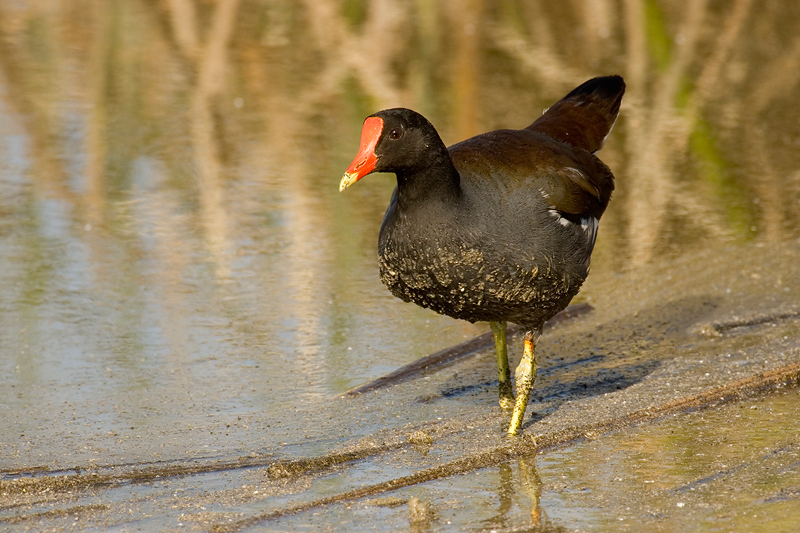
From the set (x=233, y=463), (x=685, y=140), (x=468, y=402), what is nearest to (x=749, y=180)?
(x=685, y=140)

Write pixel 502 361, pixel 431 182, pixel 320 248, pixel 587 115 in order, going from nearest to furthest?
pixel 431 182, pixel 502 361, pixel 587 115, pixel 320 248

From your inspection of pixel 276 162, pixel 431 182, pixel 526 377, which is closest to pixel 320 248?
pixel 276 162

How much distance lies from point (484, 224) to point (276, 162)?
402 cm

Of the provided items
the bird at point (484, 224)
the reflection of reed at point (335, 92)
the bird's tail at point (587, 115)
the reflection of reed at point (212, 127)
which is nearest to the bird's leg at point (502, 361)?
the bird at point (484, 224)

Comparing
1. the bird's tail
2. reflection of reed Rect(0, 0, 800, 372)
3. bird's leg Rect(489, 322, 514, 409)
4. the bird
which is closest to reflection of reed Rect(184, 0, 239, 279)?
reflection of reed Rect(0, 0, 800, 372)

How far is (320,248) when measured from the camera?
611 centimetres

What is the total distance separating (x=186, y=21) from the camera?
→ 453 inches

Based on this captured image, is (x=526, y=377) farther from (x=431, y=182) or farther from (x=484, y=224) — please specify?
(x=431, y=182)

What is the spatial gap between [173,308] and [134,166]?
2426mm

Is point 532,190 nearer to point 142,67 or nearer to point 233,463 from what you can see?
point 233,463

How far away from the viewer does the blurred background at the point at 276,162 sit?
4855 mm

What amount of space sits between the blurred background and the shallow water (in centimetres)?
2

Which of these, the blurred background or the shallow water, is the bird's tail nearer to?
the shallow water

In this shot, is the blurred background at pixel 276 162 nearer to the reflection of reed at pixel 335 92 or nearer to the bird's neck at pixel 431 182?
the reflection of reed at pixel 335 92
